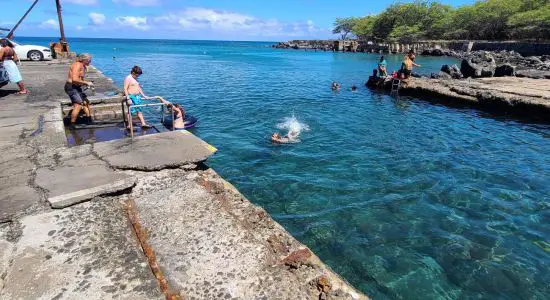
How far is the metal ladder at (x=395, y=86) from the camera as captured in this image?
21531 mm

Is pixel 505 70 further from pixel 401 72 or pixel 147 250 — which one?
pixel 147 250

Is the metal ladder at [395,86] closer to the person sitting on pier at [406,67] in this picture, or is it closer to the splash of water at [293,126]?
the person sitting on pier at [406,67]

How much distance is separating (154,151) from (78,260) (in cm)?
294

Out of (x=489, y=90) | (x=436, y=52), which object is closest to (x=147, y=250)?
(x=489, y=90)

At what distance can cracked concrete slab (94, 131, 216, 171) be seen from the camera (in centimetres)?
549

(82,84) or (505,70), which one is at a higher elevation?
(505,70)

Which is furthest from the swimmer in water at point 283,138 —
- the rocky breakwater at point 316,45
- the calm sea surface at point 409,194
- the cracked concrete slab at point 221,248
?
the rocky breakwater at point 316,45

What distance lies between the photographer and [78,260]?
3291 mm

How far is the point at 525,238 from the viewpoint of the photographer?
595 cm

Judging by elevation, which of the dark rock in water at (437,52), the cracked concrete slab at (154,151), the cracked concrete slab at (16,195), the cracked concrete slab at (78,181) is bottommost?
the cracked concrete slab at (16,195)

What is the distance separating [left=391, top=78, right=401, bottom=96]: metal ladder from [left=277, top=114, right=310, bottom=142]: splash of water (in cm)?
981

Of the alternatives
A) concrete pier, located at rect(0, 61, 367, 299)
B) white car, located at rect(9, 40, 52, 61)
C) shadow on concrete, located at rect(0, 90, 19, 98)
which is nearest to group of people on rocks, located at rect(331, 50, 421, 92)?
shadow on concrete, located at rect(0, 90, 19, 98)

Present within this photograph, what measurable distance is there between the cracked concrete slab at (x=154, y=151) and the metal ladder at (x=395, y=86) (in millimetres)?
18297

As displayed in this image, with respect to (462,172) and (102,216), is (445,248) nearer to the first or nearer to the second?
(462,172)
